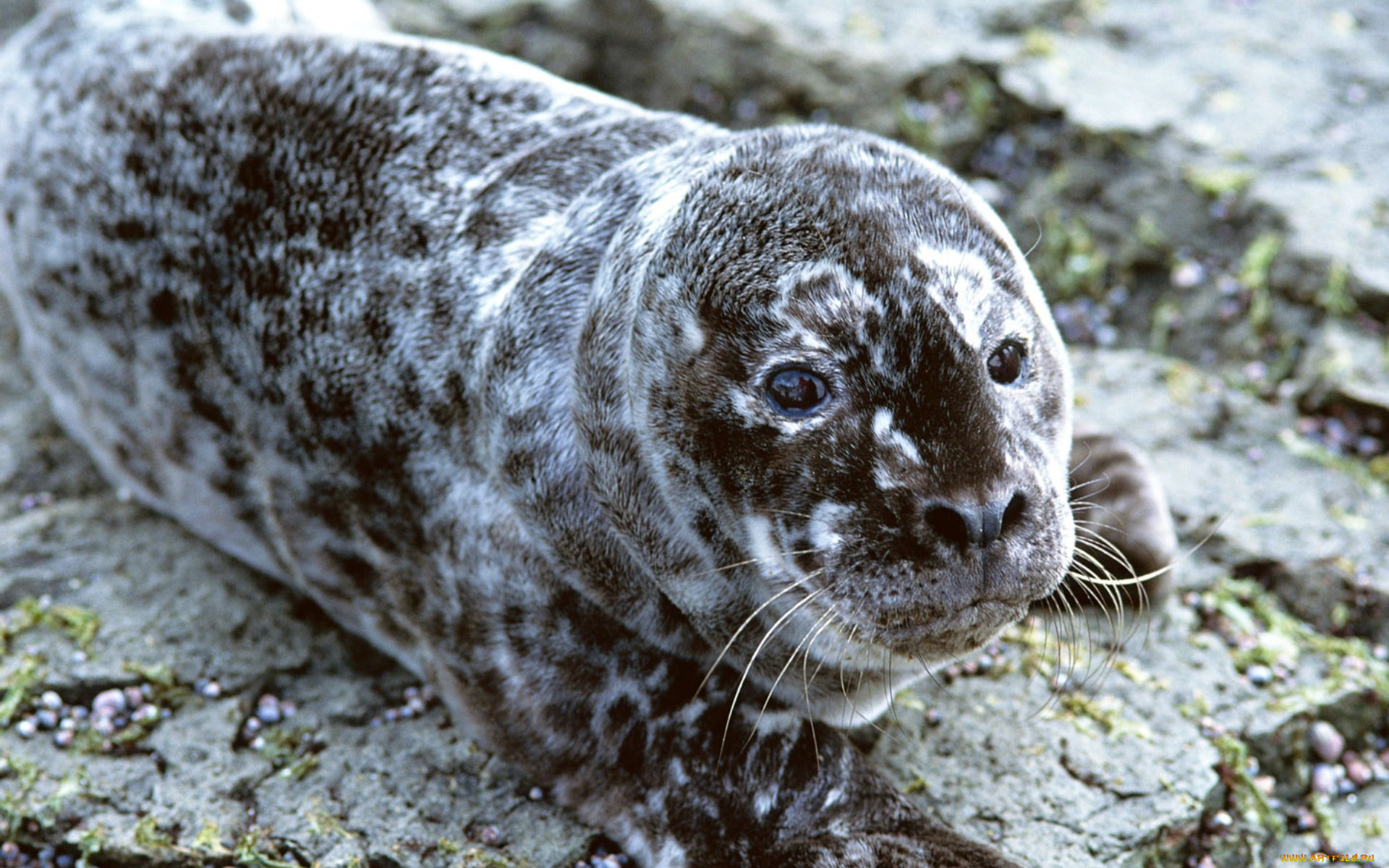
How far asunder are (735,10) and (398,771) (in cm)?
425

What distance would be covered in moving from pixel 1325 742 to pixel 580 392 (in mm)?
2346

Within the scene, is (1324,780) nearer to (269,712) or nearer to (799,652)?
(799,652)

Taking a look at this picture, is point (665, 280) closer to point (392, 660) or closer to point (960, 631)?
point (960, 631)

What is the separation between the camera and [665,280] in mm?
3303

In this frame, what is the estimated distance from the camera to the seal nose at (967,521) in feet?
9.73

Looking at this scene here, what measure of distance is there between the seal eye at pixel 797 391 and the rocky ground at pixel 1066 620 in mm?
1199

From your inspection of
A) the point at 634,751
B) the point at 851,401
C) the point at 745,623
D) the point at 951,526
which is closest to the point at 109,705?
the point at 634,751

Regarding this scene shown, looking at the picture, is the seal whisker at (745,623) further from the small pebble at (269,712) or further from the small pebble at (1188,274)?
the small pebble at (1188,274)

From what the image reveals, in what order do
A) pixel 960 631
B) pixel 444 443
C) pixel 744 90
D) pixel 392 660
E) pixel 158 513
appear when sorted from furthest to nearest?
pixel 744 90 → pixel 158 513 → pixel 392 660 → pixel 444 443 → pixel 960 631

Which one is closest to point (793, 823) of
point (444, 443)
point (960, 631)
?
point (960, 631)

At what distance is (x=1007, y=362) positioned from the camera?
3225mm

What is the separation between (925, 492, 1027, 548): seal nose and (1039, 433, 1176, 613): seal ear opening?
3.87 feet

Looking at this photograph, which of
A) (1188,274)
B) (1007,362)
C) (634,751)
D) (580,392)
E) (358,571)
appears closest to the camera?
(1007,362)

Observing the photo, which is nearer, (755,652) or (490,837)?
(755,652)
